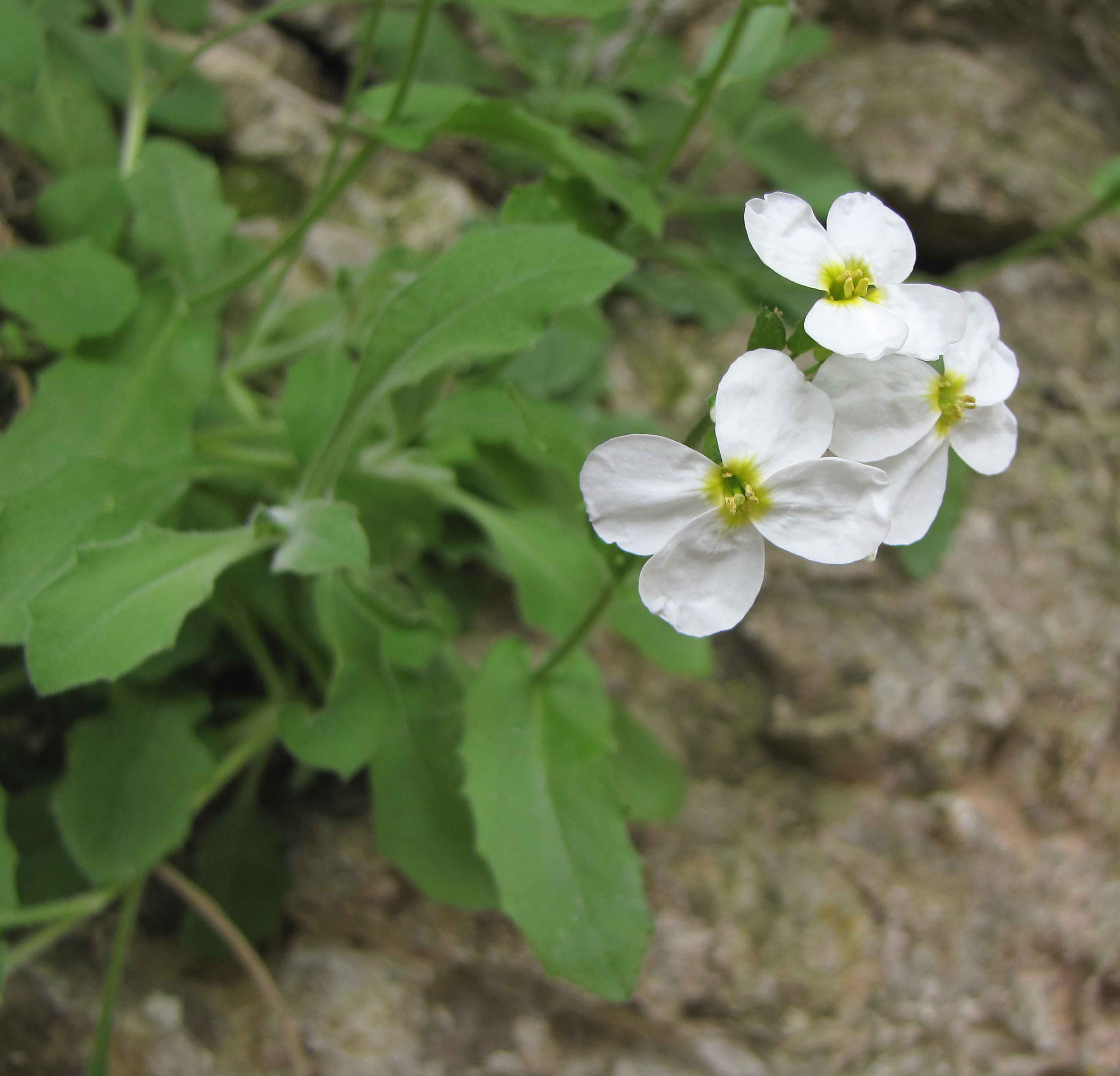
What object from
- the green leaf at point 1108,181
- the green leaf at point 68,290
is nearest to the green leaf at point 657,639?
the green leaf at point 68,290

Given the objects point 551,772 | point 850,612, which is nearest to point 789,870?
point 850,612

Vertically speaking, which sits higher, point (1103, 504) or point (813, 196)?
point (813, 196)

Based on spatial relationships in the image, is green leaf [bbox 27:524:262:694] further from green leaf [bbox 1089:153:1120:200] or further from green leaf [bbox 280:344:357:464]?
green leaf [bbox 1089:153:1120:200]

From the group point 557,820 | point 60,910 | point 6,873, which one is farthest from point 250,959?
point 557,820

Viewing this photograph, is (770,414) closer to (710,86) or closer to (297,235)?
(710,86)

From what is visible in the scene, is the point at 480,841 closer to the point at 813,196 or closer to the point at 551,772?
the point at 551,772

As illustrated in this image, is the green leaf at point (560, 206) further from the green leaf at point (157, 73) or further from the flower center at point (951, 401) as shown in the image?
the green leaf at point (157, 73)
